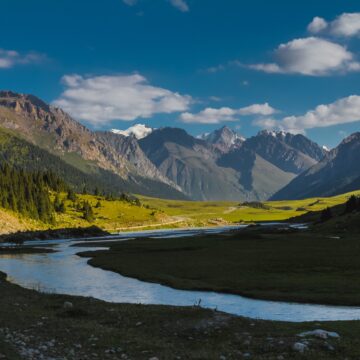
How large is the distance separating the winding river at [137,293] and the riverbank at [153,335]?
711 centimetres

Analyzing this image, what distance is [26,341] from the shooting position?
1003 inches

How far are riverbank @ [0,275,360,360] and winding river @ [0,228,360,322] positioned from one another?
280 inches

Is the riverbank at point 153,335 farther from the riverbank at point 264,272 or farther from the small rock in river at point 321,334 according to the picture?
the riverbank at point 264,272

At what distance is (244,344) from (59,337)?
10.5 meters

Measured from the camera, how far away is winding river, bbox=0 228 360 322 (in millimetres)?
39219

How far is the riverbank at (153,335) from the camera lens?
2336 centimetres

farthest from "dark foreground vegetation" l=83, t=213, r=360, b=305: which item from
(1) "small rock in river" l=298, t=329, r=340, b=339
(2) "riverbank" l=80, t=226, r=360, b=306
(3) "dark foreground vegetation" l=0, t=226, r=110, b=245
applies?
(3) "dark foreground vegetation" l=0, t=226, r=110, b=245

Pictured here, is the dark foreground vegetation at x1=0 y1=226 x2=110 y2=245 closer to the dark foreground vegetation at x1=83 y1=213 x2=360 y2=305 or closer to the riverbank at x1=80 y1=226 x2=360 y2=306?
the dark foreground vegetation at x1=83 y1=213 x2=360 y2=305

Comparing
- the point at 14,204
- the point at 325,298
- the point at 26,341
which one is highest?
the point at 14,204

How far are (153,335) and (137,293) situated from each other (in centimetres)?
2360

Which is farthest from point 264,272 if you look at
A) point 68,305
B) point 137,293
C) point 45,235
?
point 45,235

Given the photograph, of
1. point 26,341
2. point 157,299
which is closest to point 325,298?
point 157,299

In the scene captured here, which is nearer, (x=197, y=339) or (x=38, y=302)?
(x=197, y=339)

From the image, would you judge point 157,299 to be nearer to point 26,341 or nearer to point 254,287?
point 254,287
